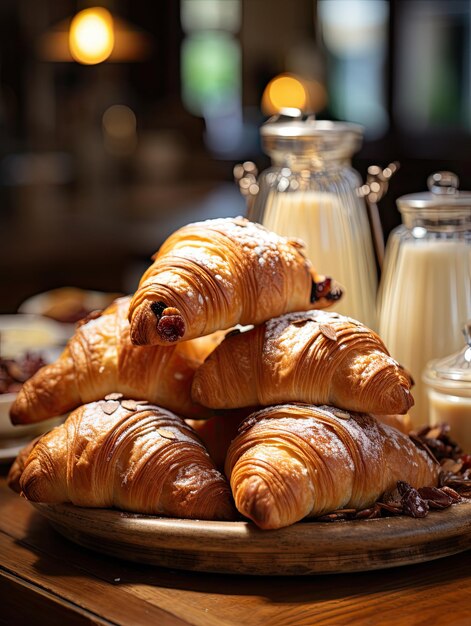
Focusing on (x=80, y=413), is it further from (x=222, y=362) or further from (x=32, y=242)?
(x=32, y=242)

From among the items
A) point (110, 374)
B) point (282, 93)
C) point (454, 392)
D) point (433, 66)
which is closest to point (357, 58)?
point (433, 66)

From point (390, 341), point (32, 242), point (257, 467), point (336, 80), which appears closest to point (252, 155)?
point (336, 80)

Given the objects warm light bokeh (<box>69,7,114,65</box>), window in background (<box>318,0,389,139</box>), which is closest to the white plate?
warm light bokeh (<box>69,7,114,65</box>)

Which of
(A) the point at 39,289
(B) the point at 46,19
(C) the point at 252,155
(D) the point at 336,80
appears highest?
(B) the point at 46,19

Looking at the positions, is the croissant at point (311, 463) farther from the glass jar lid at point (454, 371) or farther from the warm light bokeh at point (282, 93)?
the warm light bokeh at point (282, 93)

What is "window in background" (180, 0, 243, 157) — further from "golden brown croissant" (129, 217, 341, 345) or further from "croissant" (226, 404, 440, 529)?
"croissant" (226, 404, 440, 529)

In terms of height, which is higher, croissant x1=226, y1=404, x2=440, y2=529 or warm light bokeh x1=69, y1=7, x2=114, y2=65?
warm light bokeh x1=69, y1=7, x2=114, y2=65

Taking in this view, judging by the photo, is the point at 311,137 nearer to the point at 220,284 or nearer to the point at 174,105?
the point at 220,284
